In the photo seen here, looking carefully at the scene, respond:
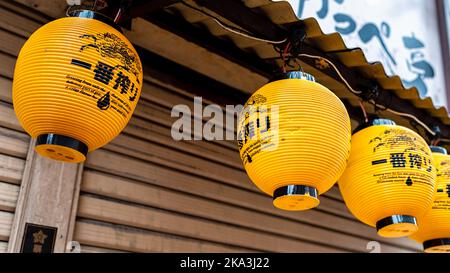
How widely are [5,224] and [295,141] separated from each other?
2.26 meters

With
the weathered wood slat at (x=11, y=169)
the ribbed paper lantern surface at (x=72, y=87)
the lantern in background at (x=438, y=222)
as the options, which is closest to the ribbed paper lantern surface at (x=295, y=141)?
the ribbed paper lantern surface at (x=72, y=87)

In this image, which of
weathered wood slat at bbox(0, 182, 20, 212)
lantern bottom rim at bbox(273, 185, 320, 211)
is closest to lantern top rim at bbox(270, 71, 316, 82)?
lantern bottom rim at bbox(273, 185, 320, 211)

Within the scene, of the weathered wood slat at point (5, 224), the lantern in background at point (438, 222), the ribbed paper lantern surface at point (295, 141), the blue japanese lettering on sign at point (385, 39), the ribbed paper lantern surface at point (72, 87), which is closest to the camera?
the ribbed paper lantern surface at point (72, 87)

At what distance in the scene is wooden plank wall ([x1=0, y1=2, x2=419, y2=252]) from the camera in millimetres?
3877

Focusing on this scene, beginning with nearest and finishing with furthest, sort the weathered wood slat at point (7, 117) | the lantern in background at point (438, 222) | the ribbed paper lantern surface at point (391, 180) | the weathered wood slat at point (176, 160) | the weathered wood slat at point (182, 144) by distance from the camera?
the ribbed paper lantern surface at point (391, 180), the weathered wood slat at point (7, 117), the lantern in background at point (438, 222), the weathered wood slat at point (176, 160), the weathered wood slat at point (182, 144)

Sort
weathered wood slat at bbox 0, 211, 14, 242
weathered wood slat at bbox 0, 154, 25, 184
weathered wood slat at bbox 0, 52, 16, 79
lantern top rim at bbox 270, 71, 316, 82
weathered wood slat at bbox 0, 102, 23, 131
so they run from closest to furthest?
lantern top rim at bbox 270, 71, 316, 82 < weathered wood slat at bbox 0, 211, 14, 242 < weathered wood slat at bbox 0, 154, 25, 184 < weathered wood slat at bbox 0, 102, 23, 131 < weathered wood slat at bbox 0, 52, 16, 79

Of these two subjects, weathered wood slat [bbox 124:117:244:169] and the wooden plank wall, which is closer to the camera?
the wooden plank wall

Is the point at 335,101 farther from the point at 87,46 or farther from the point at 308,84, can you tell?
the point at 87,46

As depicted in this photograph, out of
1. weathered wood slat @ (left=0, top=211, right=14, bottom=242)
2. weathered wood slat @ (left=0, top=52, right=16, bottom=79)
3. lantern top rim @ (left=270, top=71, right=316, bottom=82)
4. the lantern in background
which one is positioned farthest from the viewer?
the lantern in background

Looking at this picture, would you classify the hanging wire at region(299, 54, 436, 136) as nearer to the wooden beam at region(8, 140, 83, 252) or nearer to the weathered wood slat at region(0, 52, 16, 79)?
the wooden beam at region(8, 140, 83, 252)

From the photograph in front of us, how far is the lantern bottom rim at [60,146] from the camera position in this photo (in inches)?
101

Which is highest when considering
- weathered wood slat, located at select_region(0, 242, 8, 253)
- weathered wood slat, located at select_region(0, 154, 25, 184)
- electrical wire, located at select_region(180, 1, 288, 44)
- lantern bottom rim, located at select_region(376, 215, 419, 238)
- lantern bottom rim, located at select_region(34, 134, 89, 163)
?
electrical wire, located at select_region(180, 1, 288, 44)

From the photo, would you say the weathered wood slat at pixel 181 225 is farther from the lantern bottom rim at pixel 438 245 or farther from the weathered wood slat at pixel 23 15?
the lantern bottom rim at pixel 438 245

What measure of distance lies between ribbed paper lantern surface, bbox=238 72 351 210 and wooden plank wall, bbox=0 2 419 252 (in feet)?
5.22
